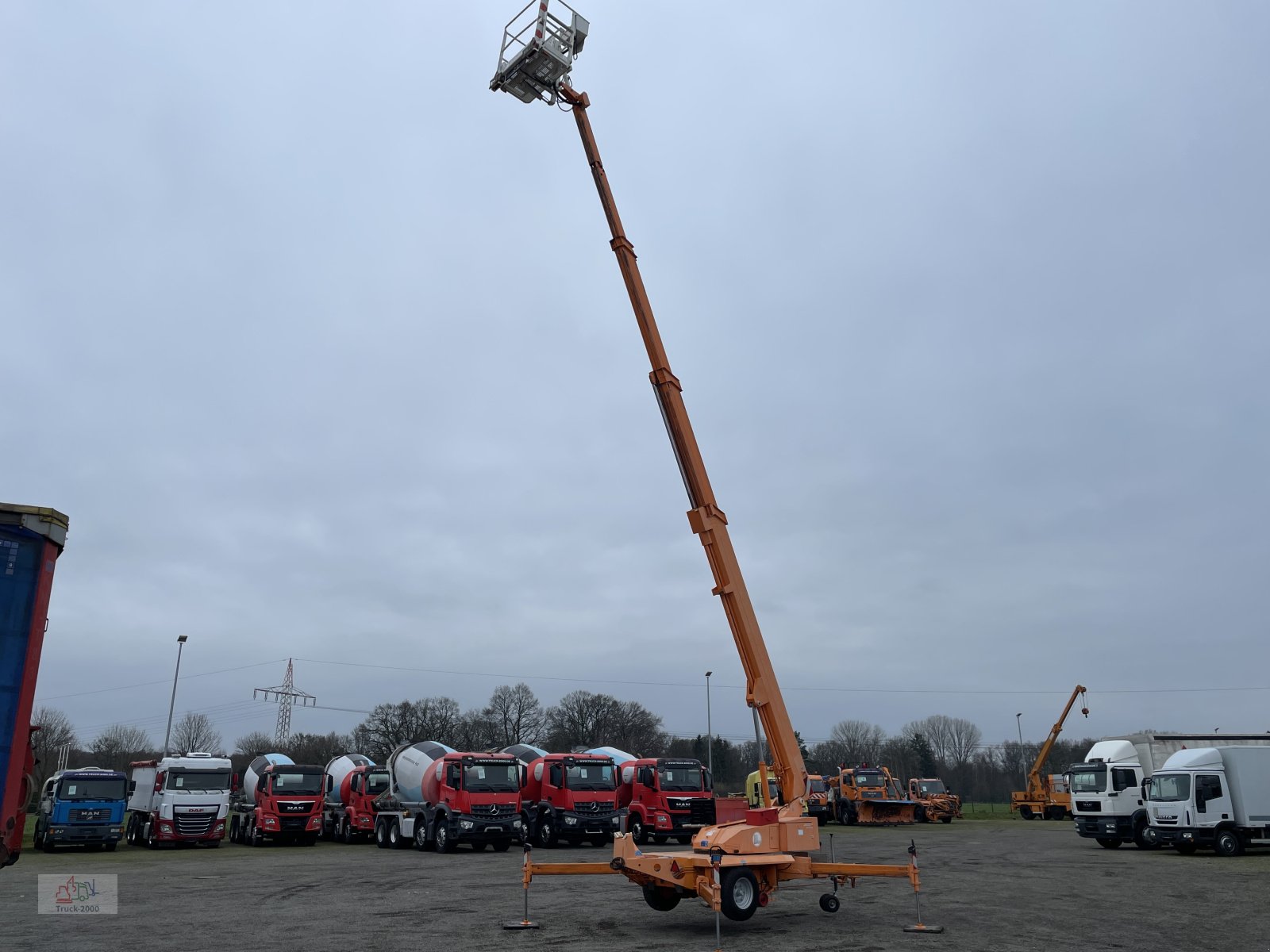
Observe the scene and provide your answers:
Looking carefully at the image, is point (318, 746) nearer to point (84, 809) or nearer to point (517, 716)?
point (517, 716)

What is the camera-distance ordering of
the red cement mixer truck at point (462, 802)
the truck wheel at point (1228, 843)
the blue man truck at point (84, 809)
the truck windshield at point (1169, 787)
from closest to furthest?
the truck wheel at point (1228, 843) < the truck windshield at point (1169, 787) < the red cement mixer truck at point (462, 802) < the blue man truck at point (84, 809)

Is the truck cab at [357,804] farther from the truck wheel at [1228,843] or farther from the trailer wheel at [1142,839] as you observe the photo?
the truck wheel at [1228,843]

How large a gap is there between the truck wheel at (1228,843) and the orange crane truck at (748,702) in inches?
652

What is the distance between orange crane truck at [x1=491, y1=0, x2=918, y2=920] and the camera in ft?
41.2

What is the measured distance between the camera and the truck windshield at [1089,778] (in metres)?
28.3

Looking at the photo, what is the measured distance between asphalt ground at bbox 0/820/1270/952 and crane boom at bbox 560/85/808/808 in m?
2.57

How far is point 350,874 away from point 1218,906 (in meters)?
16.9

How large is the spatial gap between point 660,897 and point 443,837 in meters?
15.3

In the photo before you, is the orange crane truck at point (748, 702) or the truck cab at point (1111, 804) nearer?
the orange crane truck at point (748, 702)

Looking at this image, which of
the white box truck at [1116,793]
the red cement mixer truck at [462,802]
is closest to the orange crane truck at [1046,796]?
the white box truck at [1116,793]

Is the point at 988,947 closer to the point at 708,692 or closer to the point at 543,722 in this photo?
the point at 708,692

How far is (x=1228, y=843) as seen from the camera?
79.8 ft

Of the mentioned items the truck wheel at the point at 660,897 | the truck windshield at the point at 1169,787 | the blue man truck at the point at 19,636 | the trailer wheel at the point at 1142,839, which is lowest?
the trailer wheel at the point at 1142,839

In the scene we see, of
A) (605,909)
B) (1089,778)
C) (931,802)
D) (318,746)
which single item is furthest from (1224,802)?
(318,746)
